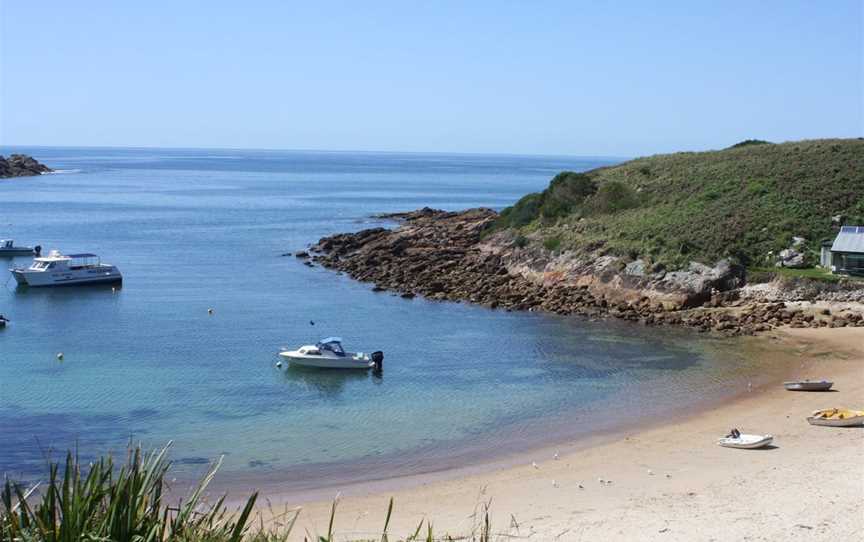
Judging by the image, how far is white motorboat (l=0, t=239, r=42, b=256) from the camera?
70.3 metres

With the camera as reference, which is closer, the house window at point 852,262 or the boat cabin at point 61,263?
the house window at point 852,262

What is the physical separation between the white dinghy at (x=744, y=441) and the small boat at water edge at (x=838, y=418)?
2.26 metres

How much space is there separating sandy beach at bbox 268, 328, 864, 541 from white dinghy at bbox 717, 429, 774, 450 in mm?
329

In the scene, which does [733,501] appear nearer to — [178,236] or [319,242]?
[319,242]

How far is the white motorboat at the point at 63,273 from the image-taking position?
2256 inches

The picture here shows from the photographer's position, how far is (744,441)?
26.0m

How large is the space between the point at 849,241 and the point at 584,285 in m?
13.5

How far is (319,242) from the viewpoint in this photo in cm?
7638

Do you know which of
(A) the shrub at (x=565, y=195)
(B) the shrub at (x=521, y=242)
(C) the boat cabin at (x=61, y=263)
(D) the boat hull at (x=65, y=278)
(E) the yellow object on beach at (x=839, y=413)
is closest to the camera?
(E) the yellow object on beach at (x=839, y=413)

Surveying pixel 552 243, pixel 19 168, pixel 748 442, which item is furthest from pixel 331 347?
pixel 19 168

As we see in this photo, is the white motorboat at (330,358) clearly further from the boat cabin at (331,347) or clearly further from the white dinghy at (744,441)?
the white dinghy at (744,441)

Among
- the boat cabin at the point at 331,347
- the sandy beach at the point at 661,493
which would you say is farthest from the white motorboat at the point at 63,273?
the sandy beach at the point at 661,493

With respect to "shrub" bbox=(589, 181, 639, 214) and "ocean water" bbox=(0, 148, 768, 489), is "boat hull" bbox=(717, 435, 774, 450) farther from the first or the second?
"shrub" bbox=(589, 181, 639, 214)

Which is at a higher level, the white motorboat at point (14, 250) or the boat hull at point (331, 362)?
the white motorboat at point (14, 250)
